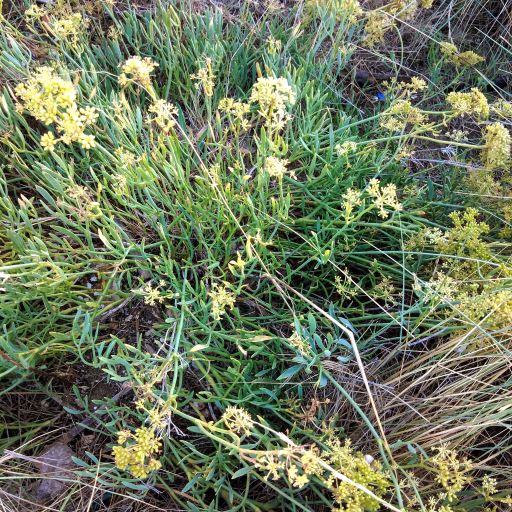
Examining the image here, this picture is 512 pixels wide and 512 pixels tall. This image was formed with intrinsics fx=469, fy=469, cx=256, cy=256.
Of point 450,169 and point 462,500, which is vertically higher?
point 450,169

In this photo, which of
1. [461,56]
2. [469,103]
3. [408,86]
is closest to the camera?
[469,103]

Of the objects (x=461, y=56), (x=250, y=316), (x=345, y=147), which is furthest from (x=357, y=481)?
(x=461, y=56)

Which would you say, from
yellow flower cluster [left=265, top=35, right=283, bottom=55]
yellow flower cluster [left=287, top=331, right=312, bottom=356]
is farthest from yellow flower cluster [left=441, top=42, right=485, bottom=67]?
yellow flower cluster [left=287, top=331, right=312, bottom=356]

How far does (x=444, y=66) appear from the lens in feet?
11.8

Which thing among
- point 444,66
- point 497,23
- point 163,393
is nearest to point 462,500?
point 163,393

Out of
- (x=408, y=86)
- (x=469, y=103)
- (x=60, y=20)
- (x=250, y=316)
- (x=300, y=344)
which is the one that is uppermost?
(x=469, y=103)

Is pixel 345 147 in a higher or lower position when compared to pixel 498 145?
lower

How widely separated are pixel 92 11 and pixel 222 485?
287 centimetres

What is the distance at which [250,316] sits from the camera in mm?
2352

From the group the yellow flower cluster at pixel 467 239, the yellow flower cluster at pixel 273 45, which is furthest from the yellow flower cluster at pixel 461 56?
the yellow flower cluster at pixel 467 239

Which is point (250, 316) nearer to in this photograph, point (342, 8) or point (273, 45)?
point (273, 45)

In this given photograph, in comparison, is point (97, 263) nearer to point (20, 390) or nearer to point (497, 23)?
point (20, 390)

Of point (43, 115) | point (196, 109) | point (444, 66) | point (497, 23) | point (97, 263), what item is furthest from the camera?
point (497, 23)

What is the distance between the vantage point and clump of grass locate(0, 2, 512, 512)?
1859mm
